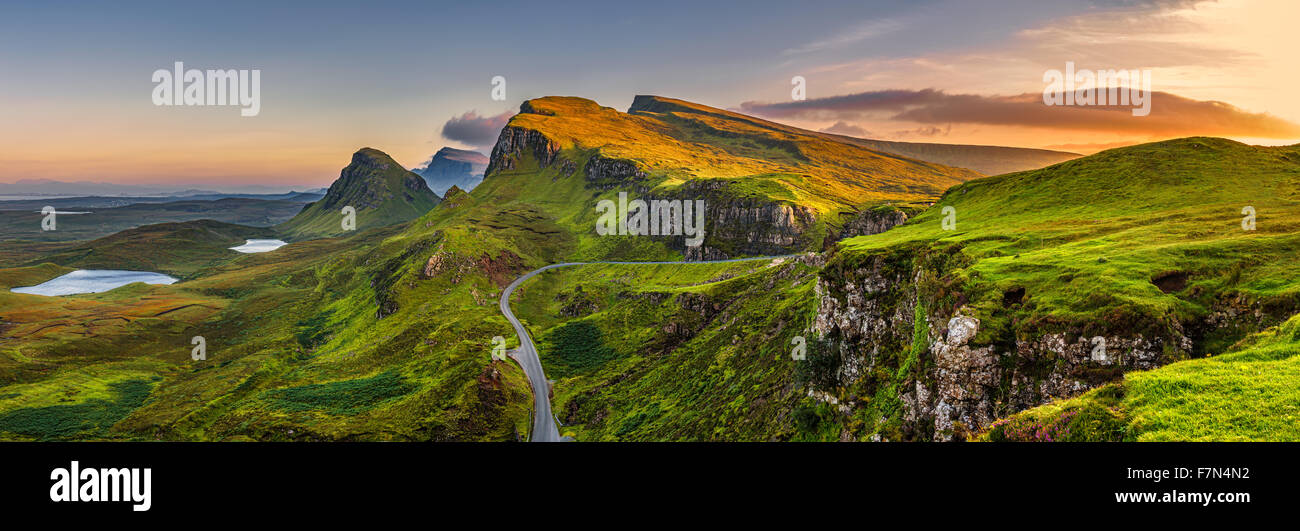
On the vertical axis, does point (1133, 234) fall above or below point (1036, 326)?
above

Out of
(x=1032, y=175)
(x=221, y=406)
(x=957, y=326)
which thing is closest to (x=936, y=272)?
(x=957, y=326)

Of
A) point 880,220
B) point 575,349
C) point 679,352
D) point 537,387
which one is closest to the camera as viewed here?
point 537,387

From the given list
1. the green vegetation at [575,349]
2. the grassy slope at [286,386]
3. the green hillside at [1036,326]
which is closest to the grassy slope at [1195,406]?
the green hillside at [1036,326]

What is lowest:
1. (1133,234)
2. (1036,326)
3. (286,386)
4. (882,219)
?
(286,386)

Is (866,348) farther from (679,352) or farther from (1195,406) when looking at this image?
(679,352)

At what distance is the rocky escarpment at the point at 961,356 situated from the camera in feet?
106

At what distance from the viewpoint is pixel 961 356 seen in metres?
38.5

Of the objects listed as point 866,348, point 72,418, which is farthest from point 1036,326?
point 72,418

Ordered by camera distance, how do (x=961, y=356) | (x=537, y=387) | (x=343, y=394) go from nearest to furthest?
(x=961, y=356) → (x=343, y=394) → (x=537, y=387)

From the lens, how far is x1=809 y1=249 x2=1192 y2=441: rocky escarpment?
106 feet

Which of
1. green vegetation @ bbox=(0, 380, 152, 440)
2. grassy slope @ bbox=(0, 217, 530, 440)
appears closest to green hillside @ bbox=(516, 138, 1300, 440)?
grassy slope @ bbox=(0, 217, 530, 440)

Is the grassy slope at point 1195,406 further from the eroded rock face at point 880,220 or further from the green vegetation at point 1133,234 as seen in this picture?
the eroded rock face at point 880,220

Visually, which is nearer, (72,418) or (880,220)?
(72,418)
